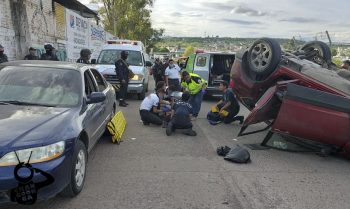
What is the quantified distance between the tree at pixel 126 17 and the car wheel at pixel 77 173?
37.3 metres

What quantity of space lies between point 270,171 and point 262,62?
262cm

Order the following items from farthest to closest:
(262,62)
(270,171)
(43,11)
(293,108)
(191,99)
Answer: (43,11) < (191,99) < (262,62) < (293,108) < (270,171)

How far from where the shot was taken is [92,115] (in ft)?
18.9

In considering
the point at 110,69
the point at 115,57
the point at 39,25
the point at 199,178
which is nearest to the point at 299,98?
the point at 199,178

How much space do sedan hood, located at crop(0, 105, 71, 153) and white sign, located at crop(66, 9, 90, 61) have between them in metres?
14.2

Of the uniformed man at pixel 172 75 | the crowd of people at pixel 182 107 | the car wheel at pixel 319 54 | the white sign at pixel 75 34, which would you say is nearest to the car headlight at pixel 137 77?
the uniformed man at pixel 172 75

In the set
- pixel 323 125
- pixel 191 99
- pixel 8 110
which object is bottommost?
pixel 191 99

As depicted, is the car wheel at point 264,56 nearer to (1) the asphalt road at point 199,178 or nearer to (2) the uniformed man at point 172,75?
(1) the asphalt road at point 199,178

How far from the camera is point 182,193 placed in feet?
16.4

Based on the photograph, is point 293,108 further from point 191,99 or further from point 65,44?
point 65,44

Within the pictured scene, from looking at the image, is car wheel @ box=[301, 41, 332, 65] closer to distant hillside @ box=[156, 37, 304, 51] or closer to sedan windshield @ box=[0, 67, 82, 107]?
distant hillside @ box=[156, 37, 304, 51]

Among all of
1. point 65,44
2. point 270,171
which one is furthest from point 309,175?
point 65,44

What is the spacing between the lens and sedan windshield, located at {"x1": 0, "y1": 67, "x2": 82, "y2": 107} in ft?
16.9

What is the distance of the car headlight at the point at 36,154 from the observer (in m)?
3.73
